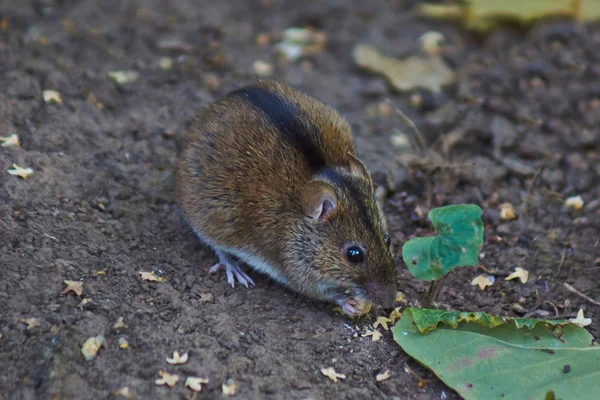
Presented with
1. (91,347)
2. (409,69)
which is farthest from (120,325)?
(409,69)

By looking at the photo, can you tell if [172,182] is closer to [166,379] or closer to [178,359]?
[178,359]

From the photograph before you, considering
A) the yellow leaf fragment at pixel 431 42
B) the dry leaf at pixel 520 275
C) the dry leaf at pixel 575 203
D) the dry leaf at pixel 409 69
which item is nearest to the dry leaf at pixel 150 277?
the dry leaf at pixel 520 275

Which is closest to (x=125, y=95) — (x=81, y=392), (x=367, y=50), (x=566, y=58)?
(x=367, y=50)

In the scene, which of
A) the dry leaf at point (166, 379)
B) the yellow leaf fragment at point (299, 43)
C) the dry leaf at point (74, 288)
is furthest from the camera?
the yellow leaf fragment at point (299, 43)

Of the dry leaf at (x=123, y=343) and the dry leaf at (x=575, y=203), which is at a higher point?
the dry leaf at (x=123, y=343)

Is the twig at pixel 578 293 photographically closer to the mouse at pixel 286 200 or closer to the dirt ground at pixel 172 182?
the dirt ground at pixel 172 182
